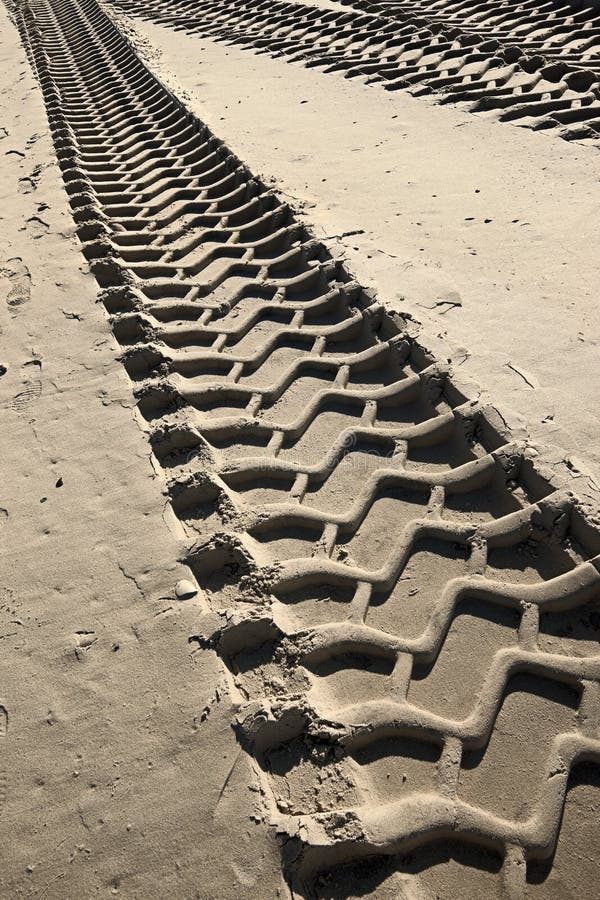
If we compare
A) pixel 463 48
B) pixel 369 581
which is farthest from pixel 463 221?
pixel 463 48

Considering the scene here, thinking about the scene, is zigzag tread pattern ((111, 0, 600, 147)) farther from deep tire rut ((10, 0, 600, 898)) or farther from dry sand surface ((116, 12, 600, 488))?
deep tire rut ((10, 0, 600, 898))

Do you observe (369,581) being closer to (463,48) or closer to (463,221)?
(463,221)

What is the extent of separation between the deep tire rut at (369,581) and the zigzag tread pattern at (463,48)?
250 cm

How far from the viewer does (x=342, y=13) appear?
740 cm

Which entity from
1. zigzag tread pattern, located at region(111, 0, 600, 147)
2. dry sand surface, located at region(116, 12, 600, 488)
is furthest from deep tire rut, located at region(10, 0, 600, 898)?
zigzag tread pattern, located at region(111, 0, 600, 147)

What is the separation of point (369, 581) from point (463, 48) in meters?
5.72

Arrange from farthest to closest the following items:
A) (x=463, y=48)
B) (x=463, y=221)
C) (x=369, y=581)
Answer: (x=463, y=48), (x=463, y=221), (x=369, y=581)

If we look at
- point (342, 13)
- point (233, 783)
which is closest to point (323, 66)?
point (342, 13)

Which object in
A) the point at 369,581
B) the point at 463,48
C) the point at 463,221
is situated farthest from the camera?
the point at 463,48

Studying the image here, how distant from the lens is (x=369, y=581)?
2.03m

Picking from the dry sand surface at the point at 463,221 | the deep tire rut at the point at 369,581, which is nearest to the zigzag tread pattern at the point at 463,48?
the dry sand surface at the point at 463,221

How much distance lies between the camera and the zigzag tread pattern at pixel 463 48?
485 centimetres

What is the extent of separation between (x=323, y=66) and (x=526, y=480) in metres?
5.79

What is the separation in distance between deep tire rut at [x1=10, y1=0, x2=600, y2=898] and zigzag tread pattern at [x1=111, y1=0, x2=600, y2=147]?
98.5 inches
